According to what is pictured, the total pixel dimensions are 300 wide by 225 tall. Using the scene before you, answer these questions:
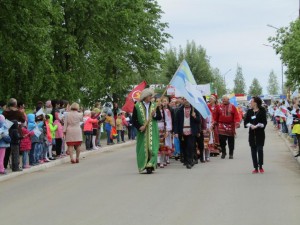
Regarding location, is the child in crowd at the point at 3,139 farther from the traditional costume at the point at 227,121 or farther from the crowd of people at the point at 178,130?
the traditional costume at the point at 227,121

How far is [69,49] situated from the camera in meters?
29.5

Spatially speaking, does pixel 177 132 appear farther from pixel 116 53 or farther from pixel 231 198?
pixel 116 53

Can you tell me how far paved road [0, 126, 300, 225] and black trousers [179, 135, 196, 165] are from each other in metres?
0.27

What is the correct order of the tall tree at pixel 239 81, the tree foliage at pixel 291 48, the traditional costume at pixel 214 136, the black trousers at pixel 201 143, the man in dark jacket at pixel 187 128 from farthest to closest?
the tall tree at pixel 239 81 < the tree foliage at pixel 291 48 < the traditional costume at pixel 214 136 < the black trousers at pixel 201 143 < the man in dark jacket at pixel 187 128

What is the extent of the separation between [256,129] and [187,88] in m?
2.33

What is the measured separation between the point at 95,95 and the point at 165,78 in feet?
113

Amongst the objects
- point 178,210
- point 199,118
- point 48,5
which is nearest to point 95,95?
point 48,5

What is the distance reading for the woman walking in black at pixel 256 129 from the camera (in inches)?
556

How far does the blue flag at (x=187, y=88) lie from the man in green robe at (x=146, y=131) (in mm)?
1045

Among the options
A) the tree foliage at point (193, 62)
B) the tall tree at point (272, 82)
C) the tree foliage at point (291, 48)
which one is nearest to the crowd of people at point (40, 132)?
the tree foliage at point (291, 48)

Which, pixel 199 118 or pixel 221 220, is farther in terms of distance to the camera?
pixel 199 118

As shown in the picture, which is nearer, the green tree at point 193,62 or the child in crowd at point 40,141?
the child in crowd at point 40,141

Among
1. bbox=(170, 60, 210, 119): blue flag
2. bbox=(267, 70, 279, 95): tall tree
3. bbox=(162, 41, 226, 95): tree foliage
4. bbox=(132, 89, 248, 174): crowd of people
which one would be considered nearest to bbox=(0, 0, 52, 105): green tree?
bbox=(132, 89, 248, 174): crowd of people

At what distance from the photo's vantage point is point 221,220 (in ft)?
27.8
